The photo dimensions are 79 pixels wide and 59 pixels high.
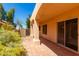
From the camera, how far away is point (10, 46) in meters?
7.27

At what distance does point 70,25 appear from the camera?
9758mm

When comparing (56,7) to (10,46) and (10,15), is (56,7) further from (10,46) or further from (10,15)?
(10,15)

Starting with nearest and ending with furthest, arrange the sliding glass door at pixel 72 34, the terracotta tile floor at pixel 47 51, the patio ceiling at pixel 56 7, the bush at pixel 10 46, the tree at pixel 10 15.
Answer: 1. the bush at pixel 10 46
2. the patio ceiling at pixel 56 7
3. the terracotta tile floor at pixel 47 51
4. the sliding glass door at pixel 72 34
5. the tree at pixel 10 15

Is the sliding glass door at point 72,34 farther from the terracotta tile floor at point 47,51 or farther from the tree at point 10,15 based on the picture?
the tree at point 10,15

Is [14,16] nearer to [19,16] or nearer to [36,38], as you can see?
[19,16]

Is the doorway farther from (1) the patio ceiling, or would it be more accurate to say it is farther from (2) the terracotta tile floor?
(1) the patio ceiling

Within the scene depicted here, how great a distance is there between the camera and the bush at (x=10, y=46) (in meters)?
6.02

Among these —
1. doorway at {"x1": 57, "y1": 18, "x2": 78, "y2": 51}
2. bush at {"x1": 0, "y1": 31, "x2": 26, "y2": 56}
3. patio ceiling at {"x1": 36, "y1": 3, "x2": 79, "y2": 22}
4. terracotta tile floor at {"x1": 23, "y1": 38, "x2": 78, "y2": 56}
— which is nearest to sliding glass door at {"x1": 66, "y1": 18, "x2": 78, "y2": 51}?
doorway at {"x1": 57, "y1": 18, "x2": 78, "y2": 51}

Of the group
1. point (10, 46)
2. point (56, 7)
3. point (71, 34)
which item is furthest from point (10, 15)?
point (10, 46)

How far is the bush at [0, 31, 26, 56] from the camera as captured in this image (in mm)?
6020

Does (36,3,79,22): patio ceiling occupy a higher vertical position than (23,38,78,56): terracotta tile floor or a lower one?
higher

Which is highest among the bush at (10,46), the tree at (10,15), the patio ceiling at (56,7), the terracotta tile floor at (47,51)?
the tree at (10,15)

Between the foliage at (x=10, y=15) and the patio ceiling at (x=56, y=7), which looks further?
the foliage at (x=10, y=15)

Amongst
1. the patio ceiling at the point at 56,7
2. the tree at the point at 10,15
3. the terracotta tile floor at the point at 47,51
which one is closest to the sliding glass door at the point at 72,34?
the terracotta tile floor at the point at 47,51
